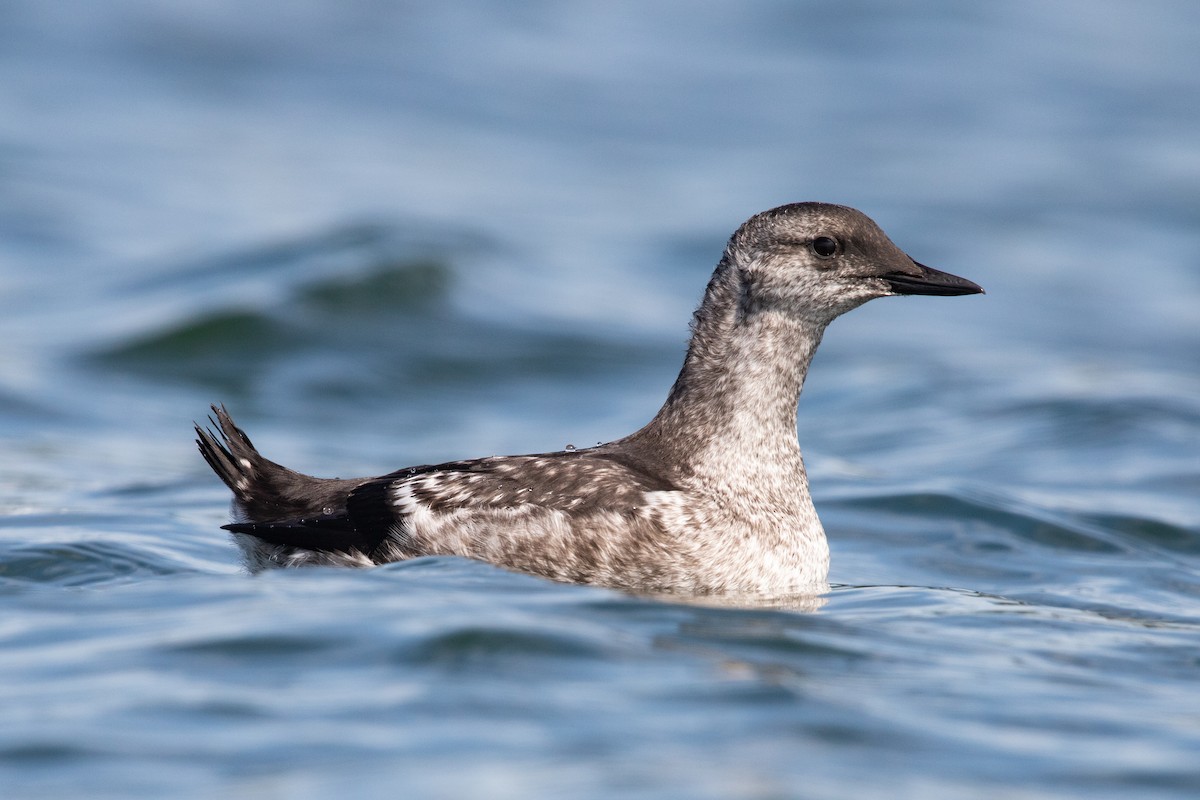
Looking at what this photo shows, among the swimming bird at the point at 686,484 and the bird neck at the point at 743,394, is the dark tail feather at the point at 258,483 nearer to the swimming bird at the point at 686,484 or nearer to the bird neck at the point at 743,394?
the swimming bird at the point at 686,484

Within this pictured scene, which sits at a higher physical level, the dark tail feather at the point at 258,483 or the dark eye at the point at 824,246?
the dark eye at the point at 824,246

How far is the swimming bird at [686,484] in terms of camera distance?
7730 mm

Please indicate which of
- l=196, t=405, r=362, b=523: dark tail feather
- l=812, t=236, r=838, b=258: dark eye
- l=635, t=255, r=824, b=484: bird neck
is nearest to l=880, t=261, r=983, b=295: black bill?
l=812, t=236, r=838, b=258: dark eye

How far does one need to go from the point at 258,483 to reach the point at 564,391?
27.7 ft

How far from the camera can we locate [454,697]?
642 centimetres

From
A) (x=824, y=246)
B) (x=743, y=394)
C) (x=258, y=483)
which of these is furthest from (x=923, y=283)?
(x=258, y=483)

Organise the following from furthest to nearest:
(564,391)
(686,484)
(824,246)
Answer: (564,391), (824,246), (686,484)

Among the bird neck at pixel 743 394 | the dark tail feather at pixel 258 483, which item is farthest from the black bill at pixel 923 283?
the dark tail feather at pixel 258 483

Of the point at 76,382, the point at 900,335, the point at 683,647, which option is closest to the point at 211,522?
the point at 683,647

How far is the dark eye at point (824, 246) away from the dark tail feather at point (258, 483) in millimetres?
2492

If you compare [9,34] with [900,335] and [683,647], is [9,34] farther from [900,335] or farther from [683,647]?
[683,647]

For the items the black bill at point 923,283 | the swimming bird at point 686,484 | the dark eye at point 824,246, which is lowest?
the swimming bird at point 686,484

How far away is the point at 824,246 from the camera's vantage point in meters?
8.23

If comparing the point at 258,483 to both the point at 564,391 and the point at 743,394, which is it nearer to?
the point at 743,394
